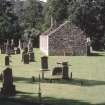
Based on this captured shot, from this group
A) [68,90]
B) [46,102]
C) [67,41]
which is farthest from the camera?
[67,41]

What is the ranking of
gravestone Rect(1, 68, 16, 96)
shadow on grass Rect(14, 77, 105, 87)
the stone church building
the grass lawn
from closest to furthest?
the grass lawn, gravestone Rect(1, 68, 16, 96), shadow on grass Rect(14, 77, 105, 87), the stone church building

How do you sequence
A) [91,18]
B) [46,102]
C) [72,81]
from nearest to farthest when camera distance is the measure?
1. [46,102]
2. [72,81]
3. [91,18]

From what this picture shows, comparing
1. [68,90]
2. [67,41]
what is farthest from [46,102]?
[67,41]

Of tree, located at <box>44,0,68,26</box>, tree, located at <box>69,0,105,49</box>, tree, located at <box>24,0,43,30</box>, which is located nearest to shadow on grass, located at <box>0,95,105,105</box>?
tree, located at <box>69,0,105,49</box>

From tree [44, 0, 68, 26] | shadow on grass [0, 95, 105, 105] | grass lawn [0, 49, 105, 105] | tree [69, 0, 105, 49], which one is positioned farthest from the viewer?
tree [44, 0, 68, 26]

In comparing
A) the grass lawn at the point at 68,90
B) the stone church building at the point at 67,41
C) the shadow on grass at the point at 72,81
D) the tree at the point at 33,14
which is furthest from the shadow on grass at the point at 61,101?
the tree at the point at 33,14

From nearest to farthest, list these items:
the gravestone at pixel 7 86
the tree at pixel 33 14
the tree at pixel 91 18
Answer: the gravestone at pixel 7 86
the tree at pixel 91 18
the tree at pixel 33 14

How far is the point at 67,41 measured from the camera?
202 feet

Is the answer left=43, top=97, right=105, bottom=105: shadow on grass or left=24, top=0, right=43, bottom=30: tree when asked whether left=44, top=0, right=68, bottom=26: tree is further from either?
left=43, top=97, right=105, bottom=105: shadow on grass

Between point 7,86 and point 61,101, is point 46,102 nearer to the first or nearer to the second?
point 61,101

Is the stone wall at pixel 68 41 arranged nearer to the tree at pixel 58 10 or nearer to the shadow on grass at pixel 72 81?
the tree at pixel 58 10

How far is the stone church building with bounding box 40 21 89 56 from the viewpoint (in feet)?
201

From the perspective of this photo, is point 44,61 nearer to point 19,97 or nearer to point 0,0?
point 0,0

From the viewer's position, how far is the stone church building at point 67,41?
61.2 meters
